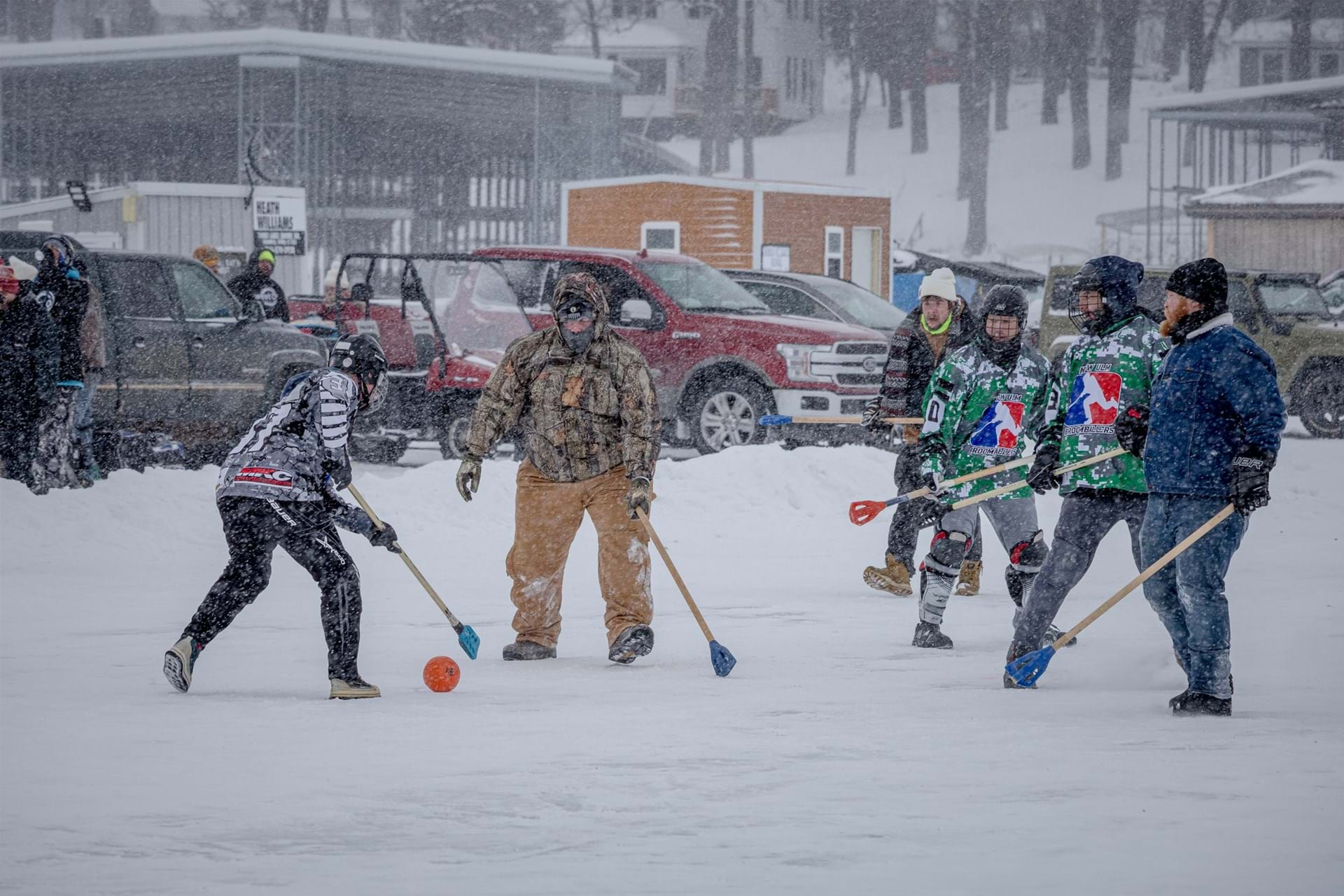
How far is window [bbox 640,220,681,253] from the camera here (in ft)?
102

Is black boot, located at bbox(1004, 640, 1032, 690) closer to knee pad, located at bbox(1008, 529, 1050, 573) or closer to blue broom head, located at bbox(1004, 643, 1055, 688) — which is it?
blue broom head, located at bbox(1004, 643, 1055, 688)

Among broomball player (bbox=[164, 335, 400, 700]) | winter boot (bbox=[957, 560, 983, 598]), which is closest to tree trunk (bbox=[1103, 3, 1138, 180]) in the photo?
winter boot (bbox=[957, 560, 983, 598])

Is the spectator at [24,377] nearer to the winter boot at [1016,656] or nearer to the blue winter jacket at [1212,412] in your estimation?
the winter boot at [1016,656]

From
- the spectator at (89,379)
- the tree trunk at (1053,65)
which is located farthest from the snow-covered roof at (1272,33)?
the spectator at (89,379)

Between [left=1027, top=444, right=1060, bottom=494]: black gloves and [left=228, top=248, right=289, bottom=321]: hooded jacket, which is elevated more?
[left=228, top=248, right=289, bottom=321]: hooded jacket

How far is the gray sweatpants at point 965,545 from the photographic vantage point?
28.9 ft

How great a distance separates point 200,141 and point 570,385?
33.4m

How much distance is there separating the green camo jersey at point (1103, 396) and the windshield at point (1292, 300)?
1458cm

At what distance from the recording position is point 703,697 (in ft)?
24.9

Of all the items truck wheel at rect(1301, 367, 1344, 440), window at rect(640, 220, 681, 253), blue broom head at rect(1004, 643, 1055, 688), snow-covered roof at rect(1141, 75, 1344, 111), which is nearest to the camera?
blue broom head at rect(1004, 643, 1055, 688)

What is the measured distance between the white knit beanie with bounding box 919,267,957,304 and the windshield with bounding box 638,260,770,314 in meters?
6.83

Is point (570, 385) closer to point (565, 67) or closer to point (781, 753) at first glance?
point (781, 753)

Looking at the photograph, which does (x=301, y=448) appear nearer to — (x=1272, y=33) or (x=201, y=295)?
(x=201, y=295)

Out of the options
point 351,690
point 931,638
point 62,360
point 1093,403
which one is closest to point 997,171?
point 62,360
